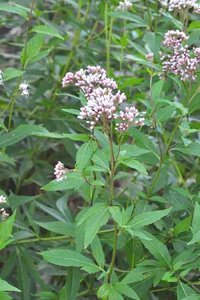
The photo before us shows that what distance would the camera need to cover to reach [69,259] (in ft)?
6.72

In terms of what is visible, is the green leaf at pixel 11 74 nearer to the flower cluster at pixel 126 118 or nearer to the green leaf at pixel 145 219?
the flower cluster at pixel 126 118

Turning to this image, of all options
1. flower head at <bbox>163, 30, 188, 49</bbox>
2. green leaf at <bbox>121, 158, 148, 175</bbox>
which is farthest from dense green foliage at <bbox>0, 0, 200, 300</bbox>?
flower head at <bbox>163, 30, 188, 49</bbox>

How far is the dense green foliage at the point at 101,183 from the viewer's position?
2.03 metres

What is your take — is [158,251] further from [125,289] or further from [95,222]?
[95,222]

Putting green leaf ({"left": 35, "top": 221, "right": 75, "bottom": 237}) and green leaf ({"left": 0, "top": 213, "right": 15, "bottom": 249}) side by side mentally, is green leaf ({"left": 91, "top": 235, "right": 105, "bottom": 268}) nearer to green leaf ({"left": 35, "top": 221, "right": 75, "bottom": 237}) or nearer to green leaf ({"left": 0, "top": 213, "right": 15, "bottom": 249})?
green leaf ({"left": 35, "top": 221, "right": 75, "bottom": 237})

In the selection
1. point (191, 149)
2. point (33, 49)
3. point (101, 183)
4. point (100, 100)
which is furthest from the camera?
point (33, 49)

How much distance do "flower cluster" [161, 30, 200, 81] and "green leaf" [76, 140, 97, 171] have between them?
0.42 m

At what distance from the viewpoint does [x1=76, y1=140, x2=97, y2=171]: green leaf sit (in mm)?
1975

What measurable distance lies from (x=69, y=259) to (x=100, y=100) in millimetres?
522

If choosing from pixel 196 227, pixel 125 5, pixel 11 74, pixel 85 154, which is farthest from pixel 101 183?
pixel 125 5

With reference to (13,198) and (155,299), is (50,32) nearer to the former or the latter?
(13,198)

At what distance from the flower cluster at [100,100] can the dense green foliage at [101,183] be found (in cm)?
5

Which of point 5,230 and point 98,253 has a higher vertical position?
point 5,230

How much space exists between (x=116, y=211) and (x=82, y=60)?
1623 mm
